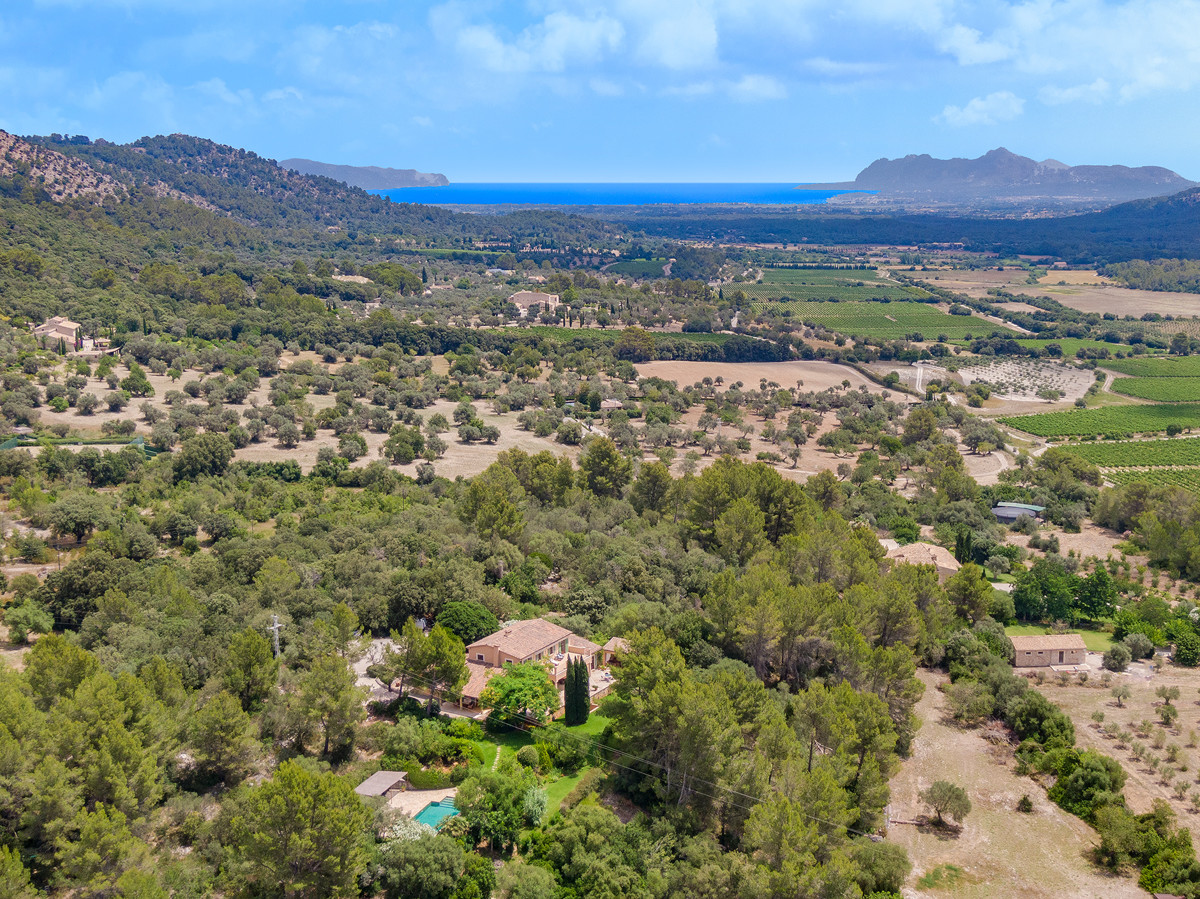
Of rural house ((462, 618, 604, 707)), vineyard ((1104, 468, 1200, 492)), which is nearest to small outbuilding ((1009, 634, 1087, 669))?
rural house ((462, 618, 604, 707))

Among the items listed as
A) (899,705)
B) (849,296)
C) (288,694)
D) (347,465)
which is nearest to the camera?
(288,694)

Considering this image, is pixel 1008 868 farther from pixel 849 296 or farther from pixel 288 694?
pixel 849 296

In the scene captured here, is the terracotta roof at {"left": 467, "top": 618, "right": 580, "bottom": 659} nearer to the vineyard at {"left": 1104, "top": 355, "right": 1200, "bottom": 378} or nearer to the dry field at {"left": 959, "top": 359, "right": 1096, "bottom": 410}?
the dry field at {"left": 959, "top": 359, "right": 1096, "bottom": 410}

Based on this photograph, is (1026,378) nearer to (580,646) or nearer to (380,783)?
(580,646)

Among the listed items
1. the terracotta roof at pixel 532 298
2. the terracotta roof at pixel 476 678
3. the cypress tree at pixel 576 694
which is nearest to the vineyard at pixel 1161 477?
the cypress tree at pixel 576 694

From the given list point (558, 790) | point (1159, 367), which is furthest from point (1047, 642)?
point (1159, 367)

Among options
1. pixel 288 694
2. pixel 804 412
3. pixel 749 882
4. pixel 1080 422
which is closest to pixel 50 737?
pixel 288 694
